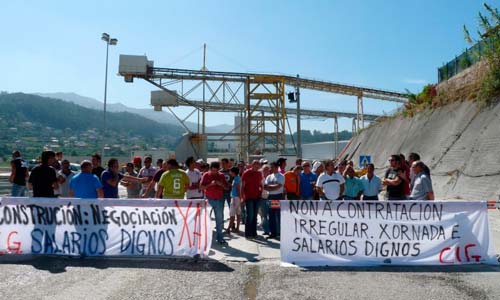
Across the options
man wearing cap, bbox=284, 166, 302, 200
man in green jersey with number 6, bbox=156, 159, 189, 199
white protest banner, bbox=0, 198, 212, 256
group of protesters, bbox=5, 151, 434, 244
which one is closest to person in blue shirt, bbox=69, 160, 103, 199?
group of protesters, bbox=5, 151, 434, 244

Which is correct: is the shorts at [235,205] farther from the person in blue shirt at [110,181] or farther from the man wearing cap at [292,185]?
the person in blue shirt at [110,181]

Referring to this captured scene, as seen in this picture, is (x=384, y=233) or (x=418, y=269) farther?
(x=384, y=233)

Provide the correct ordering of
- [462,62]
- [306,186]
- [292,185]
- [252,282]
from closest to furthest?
[252,282], [292,185], [306,186], [462,62]

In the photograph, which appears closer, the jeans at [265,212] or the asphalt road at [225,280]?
the asphalt road at [225,280]

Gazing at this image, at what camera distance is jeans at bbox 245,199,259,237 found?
8.74 meters

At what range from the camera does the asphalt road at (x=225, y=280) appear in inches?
200

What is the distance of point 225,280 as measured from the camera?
5719mm

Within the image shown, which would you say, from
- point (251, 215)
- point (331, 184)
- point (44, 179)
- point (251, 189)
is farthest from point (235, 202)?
point (44, 179)

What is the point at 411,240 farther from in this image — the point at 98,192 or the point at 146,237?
the point at 98,192

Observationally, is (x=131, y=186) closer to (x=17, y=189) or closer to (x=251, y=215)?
(x=17, y=189)

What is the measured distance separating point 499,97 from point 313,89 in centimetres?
2358

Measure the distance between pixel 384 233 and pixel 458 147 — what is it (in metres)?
11.4

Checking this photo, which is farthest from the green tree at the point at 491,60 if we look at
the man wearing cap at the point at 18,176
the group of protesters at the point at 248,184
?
the man wearing cap at the point at 18,176

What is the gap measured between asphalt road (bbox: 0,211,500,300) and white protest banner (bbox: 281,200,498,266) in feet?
0.91
